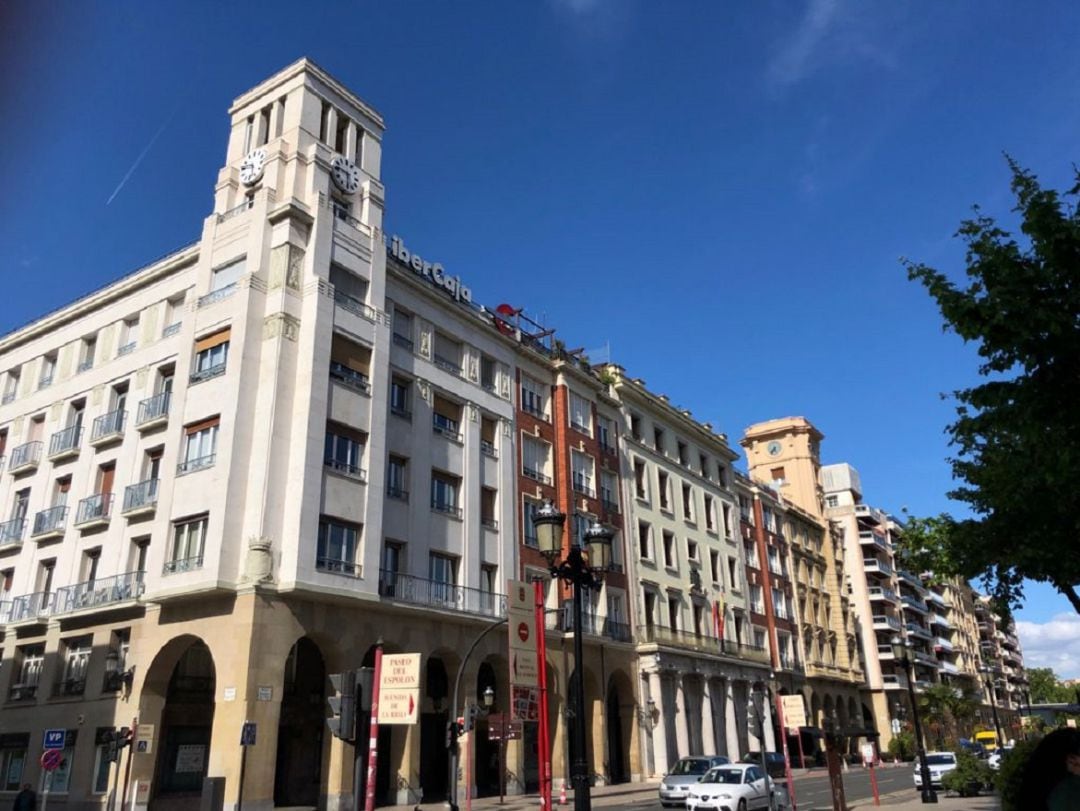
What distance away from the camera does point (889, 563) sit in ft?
291

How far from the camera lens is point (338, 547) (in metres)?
27.7

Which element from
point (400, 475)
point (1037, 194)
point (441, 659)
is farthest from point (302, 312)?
point (1037, 194)

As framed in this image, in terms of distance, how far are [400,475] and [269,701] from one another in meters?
9.92

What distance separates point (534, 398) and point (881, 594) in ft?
180

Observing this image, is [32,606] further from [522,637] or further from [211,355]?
[522,637]

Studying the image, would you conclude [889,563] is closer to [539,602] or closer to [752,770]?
[752,770]

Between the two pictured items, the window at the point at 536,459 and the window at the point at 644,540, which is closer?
the window at the point at 536,459

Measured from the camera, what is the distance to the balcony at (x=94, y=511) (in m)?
30.8

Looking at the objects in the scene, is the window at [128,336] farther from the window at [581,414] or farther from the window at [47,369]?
the window at [581,414]

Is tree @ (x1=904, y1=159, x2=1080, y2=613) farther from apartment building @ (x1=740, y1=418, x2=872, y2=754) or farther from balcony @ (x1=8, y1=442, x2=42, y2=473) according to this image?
apartment building @ (x1=740, y1=418, x2=872, y2=754)

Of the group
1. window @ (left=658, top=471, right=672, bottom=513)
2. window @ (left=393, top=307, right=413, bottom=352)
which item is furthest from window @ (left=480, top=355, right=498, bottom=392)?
→ window @ (left=658, top=471, right=672, bottom=513)

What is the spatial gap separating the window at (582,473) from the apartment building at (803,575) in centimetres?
2023

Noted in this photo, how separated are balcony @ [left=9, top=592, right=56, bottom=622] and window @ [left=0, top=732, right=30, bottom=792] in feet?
13.2

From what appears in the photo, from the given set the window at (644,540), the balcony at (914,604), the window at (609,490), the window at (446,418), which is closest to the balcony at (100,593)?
the window at (446,418)
